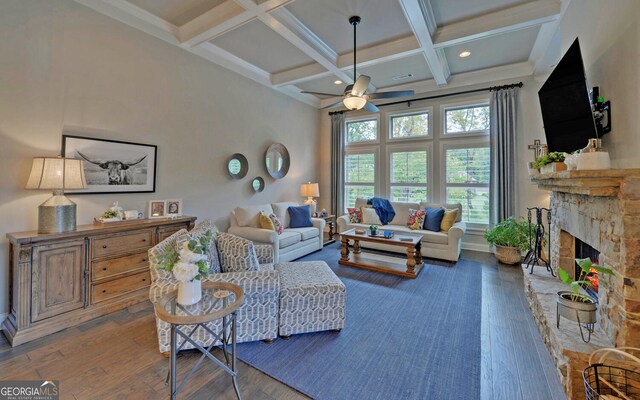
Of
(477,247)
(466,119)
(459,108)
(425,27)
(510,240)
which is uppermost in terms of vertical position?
(425,27)

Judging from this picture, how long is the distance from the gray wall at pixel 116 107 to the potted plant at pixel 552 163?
13.8 ft

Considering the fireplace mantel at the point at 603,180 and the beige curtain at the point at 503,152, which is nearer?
the fireplace mantel at the point at 603,180

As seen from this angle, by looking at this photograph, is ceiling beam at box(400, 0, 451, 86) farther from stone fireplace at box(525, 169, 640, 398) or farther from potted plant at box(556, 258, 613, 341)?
potted plant at box(556, 258, 613, 341)

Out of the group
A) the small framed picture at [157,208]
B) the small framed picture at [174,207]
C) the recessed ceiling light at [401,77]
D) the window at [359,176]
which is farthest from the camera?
the window at [359,176]

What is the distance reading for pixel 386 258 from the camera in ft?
15.2

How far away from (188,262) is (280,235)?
2749mm

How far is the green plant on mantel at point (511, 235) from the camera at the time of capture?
4.18 meters

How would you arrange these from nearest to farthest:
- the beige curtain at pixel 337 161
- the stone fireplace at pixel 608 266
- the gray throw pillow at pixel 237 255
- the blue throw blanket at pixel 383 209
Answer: the stone fireplace at pixel 608 266 < the gray throw pillow at pixel 237 255 < the blue throw blanket at pixel 383 209 < the beige curtain at pixel 337 161

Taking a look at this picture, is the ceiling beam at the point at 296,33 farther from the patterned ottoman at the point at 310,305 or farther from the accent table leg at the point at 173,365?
the accent table leg at the point at 173,365

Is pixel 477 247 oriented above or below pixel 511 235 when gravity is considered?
below

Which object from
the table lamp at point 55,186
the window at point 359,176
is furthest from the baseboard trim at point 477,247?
→ the table lamp at point 55,186

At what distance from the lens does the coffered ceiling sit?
10.3 ft

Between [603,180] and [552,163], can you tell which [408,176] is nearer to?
[552,163]

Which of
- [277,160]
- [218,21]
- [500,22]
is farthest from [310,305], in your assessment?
[500,22]
